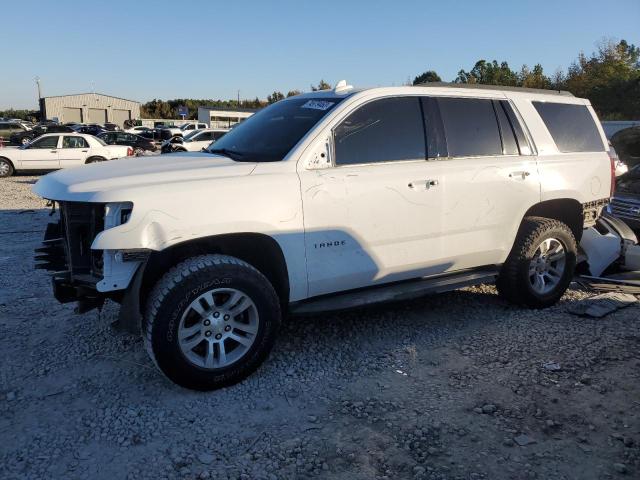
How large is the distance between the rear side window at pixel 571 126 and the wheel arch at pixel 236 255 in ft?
9.72

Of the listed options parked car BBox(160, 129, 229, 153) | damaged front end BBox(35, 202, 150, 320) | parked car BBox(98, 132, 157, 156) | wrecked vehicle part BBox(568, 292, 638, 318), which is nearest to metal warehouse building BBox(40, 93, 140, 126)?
parked car BBox(98, 132, 157, 156)

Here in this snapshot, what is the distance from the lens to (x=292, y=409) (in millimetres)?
3197

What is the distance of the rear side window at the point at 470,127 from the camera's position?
4.23 meters

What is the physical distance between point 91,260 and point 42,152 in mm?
16530

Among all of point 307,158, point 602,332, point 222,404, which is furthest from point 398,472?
point 602,332

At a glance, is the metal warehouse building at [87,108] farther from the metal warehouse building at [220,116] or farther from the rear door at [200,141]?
the rear door at [200,141]

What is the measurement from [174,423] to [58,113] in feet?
274

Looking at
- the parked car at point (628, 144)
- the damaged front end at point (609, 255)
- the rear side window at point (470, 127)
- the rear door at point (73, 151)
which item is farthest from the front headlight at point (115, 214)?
the parked car at point (628, 144)

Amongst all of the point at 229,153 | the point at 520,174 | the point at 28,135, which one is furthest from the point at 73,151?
the point at 28,135

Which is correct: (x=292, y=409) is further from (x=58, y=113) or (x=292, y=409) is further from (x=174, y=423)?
(x=58, y=113)

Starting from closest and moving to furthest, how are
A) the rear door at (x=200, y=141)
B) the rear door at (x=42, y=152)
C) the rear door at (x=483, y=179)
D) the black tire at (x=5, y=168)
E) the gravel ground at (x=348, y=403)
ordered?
the gravel ground at (x=348, y=403) → the rear door at (x=483, y=179) → the black tire at (x=5, y=168) → the rear door at (x=42, y=152) → the rear door at (x=200, y=141)

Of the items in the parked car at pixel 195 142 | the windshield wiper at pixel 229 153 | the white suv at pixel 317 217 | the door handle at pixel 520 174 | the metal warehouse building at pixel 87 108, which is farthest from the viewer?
the metal warehouse building at pixel 87 108

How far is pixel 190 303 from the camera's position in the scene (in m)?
3.20

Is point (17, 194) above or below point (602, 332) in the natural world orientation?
above
